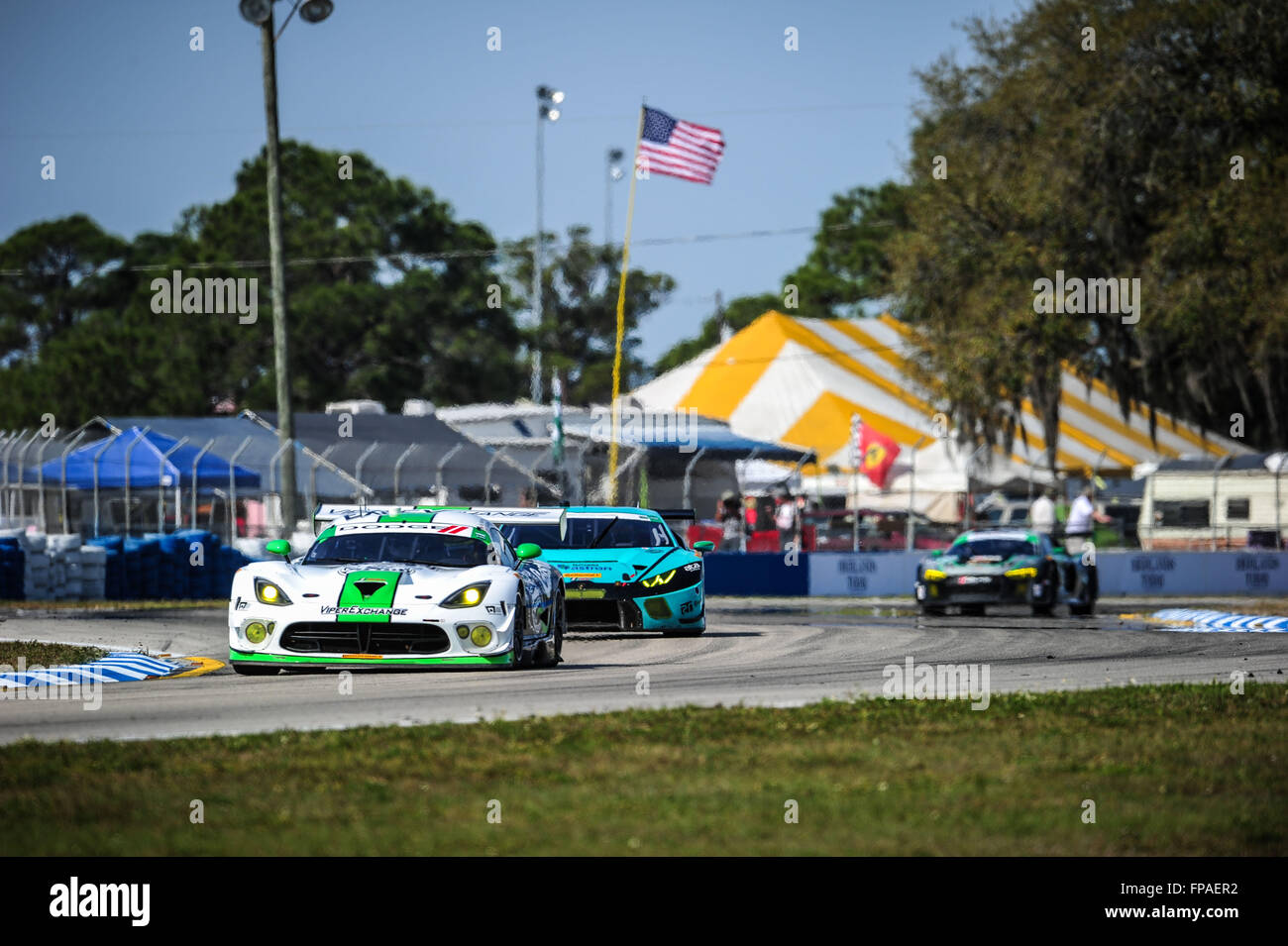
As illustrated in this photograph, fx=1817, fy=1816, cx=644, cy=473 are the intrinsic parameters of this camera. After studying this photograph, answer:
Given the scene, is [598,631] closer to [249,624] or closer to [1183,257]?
[249,624]

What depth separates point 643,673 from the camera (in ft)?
45.6

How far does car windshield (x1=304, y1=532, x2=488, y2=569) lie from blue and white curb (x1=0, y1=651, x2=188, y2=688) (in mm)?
1587

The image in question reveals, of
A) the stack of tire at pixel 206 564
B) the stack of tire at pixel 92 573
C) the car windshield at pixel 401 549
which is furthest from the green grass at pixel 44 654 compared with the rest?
the stack of tire at pixel 206 564

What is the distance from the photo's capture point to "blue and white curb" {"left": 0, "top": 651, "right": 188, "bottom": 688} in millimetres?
12766

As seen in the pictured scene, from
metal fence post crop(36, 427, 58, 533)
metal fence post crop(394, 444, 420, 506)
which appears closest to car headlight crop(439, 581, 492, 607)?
metal fence post crop(394, 444, 420, 506)

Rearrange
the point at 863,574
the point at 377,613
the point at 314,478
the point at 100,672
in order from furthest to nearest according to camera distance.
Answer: the point at 314,478, the point at 863,574, the point at 100,672, the point at 377,613

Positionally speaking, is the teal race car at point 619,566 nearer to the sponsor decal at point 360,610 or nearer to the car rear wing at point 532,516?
the car rear wing at point 532,516

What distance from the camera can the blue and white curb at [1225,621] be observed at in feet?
69.7

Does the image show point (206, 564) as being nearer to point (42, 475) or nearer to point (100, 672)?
point (42, 475)

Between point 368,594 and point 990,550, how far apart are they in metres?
14.7

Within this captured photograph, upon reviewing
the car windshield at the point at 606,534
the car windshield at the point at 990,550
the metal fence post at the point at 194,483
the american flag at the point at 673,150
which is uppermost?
the american flag at the point at 673,150

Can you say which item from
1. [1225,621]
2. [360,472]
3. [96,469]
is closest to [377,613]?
[1225,621]

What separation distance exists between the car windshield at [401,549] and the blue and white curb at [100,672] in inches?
62.5
